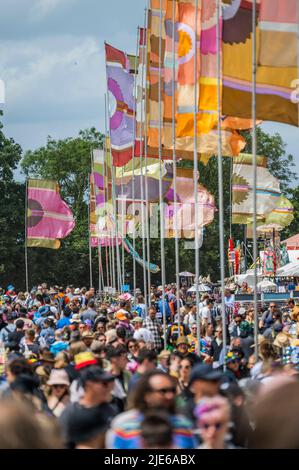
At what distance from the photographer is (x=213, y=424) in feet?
→ 21.1

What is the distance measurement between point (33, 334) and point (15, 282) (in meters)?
62.7

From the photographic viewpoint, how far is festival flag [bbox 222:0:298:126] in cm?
1870

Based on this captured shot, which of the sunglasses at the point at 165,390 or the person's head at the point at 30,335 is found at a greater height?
the sunglasses at the point at 165,390

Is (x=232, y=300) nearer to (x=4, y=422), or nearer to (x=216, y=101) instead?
(x=216, y=101)

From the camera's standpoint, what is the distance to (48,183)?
46.4 meters

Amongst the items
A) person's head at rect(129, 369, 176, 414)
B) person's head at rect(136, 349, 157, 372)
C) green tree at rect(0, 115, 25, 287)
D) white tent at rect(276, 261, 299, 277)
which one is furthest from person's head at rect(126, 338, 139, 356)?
green tree at rect(0, 115, 25, 287)

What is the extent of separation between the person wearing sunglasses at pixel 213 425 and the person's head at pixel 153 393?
593mm

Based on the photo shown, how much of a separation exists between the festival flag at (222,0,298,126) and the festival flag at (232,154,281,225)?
65.7ft

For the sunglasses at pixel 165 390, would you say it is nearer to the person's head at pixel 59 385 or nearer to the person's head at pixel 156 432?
the person's head at pixel 156 432

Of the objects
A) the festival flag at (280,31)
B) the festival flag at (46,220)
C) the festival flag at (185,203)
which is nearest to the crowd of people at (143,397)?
the festival flag at (280,31)

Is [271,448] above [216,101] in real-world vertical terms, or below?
below

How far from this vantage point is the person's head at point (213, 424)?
20.9ft

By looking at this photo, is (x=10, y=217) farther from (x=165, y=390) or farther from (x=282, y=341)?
(x=165, y=390)

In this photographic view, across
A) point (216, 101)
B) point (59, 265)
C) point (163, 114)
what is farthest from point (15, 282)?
point (216, 101)
